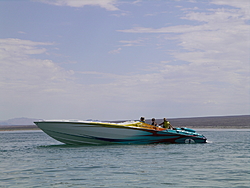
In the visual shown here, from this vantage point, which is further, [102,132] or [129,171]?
[102,132]

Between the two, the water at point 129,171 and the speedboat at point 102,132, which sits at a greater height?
the speedboat at point 102,132

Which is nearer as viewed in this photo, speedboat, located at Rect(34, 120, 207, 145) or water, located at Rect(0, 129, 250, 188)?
water, located at Rect(0, 129, 250, 188)

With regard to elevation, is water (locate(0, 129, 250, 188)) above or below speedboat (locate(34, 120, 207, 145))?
below

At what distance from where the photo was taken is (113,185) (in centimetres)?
1148

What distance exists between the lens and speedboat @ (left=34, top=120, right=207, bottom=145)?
2452cm

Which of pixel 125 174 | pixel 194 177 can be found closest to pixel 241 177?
pixel 194 177

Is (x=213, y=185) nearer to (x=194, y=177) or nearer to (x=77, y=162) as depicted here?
(x=194, y=177)

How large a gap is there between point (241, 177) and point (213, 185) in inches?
71.4

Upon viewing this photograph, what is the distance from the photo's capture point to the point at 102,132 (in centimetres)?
2475

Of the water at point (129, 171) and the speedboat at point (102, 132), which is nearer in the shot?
the water at point (129, 171)

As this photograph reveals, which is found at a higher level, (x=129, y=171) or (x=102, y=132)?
(x=102, y=132)

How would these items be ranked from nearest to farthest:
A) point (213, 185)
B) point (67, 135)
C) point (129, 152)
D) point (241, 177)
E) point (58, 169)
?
1. point (213, 185)
2. point (241, 177)
3. point (58, 169)
4. point (129, 152)
5. point (67, 135)

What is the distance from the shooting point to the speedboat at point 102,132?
2452 centimetres

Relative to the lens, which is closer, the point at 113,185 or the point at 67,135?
the point at 113,185
